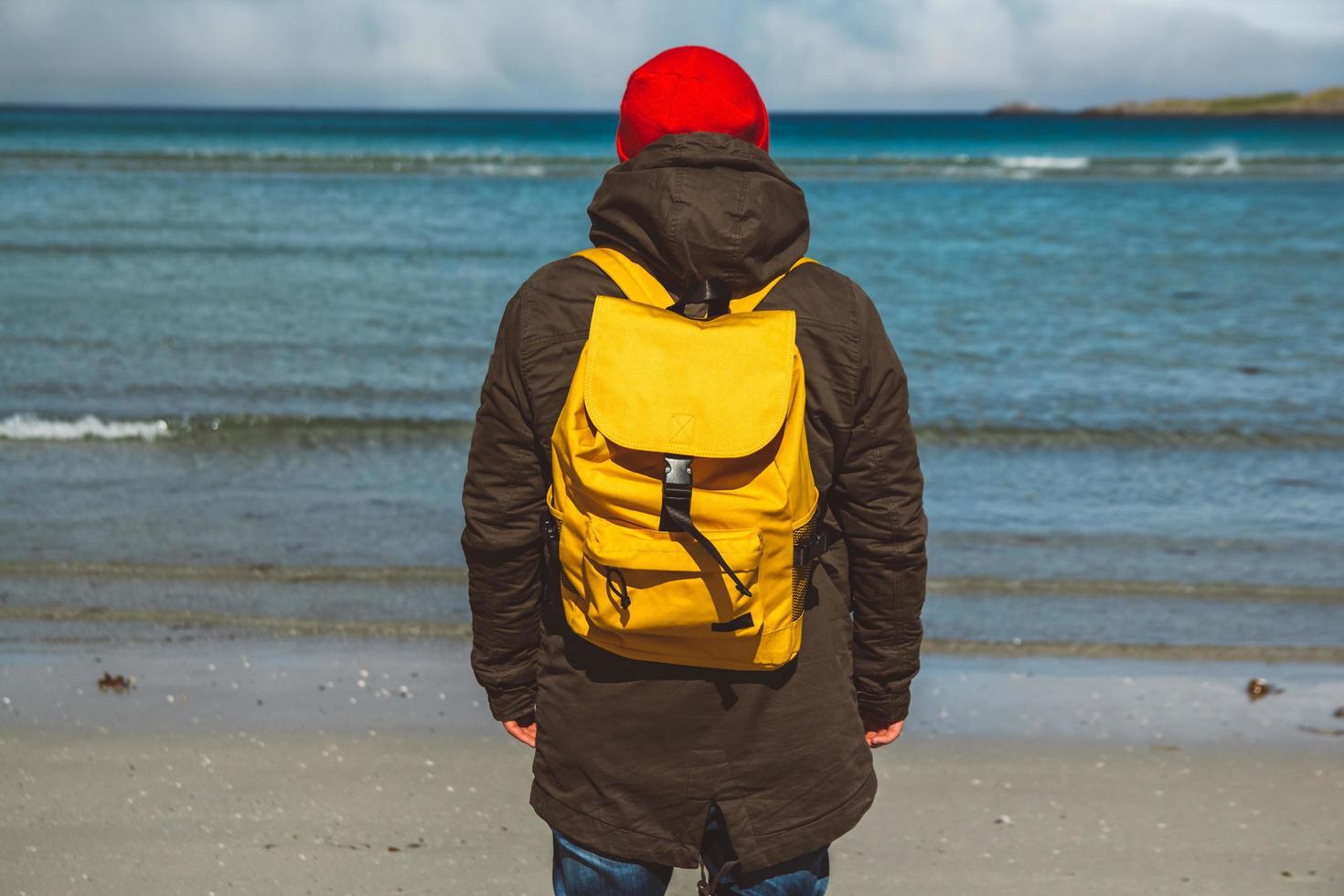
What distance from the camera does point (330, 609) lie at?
5.46 m

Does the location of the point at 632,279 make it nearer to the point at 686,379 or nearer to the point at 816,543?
the point at 686,379

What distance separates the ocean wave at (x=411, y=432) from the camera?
335 inches

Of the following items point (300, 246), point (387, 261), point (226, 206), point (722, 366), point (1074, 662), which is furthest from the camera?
point (226, 206)

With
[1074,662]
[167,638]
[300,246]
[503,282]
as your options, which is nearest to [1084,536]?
[1074,662]

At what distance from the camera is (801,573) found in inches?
67.6

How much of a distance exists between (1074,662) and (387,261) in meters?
14.0

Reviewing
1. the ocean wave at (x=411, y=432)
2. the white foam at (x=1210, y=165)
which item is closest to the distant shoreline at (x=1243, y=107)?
the white foam at (x=1210, y=165)

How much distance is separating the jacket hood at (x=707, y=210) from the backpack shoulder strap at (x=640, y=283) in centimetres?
1

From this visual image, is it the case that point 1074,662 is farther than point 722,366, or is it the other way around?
point 1074,662

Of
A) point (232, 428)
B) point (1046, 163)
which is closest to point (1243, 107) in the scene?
point (1046, 163)

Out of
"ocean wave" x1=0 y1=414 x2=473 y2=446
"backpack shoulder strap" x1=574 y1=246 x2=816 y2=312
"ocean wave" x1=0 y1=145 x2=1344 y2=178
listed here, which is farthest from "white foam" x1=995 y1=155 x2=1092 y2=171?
"backpack shoulder strap" x1=574 y1=246 x2=816 y2=312

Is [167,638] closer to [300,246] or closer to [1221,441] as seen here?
[1221,441]

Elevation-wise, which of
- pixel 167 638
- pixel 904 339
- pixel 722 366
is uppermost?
pixel 722 366

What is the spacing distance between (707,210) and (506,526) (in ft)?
1.73
